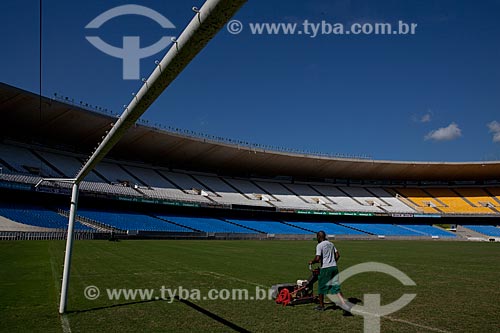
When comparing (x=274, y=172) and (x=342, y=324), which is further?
(x=274, y=172)

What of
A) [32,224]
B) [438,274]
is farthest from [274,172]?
[438,274]

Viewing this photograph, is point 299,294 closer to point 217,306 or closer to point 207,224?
point 217,306

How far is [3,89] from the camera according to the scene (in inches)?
1248

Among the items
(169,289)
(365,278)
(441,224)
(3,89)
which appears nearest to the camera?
(169,289)

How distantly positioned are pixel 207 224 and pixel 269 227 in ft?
30.2

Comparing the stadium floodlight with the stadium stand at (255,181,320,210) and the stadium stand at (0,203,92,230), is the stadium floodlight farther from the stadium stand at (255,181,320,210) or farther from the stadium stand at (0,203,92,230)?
the stadium stand at (255,181,320,210)

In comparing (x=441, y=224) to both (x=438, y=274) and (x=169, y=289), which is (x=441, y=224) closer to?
(x=438, y=274)

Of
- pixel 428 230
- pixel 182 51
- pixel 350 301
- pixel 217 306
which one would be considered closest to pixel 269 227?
pixel 428 230

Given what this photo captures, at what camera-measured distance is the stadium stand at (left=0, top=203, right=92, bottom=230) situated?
31922 mm

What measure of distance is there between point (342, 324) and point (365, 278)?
5.94m

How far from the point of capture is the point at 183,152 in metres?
51.8

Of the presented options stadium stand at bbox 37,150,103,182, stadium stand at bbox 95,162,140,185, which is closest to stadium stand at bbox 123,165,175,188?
stadium stand at bbox 95,162,140,185

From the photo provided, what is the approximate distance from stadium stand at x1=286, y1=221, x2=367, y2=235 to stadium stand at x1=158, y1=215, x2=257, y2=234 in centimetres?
1035

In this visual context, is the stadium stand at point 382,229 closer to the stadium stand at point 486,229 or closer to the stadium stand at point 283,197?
the stadium stand at point 283,197
